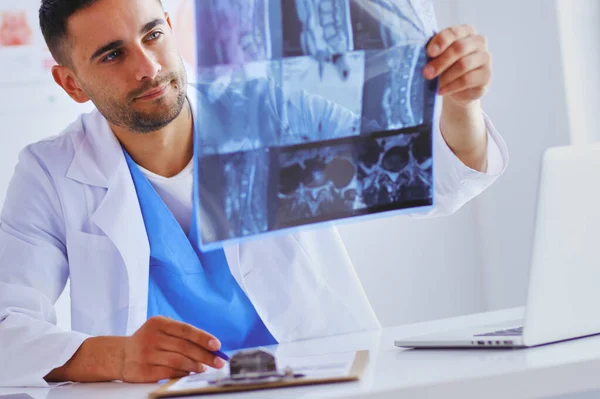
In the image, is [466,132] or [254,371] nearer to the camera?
[254,371]

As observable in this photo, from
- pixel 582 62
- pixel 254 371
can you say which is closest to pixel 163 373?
pixel 254 371

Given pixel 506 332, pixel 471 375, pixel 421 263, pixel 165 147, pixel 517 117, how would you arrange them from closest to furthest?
pixel 471 375 → pixel 506 332 → pixel 165 147 → pixel 517 117 → pixel 421 263

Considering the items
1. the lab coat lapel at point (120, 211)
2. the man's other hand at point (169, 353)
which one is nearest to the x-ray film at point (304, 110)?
the man's other hand at point (169, 353)

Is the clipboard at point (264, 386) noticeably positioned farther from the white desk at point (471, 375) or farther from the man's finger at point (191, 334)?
the man's finger at point (191, 334)

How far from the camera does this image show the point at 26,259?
4.28 ft

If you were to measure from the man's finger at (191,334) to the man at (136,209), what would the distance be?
28cm

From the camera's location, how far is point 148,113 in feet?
4.39

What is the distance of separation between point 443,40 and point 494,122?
5.44 feet

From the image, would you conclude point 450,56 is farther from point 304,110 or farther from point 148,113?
point 148,113

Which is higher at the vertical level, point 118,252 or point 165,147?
point 165,147

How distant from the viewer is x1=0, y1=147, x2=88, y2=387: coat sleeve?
40.7 inches

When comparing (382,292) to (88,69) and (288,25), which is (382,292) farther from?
(288,25)

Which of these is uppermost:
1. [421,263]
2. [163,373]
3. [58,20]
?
[58,20]

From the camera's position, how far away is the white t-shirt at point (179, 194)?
4.91 feet
